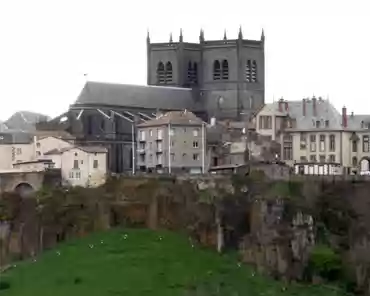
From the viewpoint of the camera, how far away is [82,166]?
59.9 m

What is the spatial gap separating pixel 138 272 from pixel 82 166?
16216 millimetres

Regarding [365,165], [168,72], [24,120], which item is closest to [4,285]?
[365,165]

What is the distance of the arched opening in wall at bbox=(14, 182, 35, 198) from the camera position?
5520cm

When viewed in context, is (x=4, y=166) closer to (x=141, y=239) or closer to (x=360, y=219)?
(x=141, y=239)

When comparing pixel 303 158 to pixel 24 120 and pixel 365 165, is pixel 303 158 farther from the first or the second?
pixel 24 120

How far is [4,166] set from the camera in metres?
65.2

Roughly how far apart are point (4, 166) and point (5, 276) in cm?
1923

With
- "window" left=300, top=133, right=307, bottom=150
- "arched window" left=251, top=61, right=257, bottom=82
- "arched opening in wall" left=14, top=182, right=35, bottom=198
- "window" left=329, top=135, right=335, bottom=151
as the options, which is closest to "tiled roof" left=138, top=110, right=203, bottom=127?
"window" left=300, top=133, right=307, bottom=150

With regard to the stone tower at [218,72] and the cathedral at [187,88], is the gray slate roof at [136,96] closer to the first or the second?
the cathedral at [187,88]

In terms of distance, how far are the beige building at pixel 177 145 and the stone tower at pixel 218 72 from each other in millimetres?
9920

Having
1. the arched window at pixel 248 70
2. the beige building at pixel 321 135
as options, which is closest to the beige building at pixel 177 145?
the beige building at pixel 321 135

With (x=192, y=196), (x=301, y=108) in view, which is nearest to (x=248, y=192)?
(x=192, y=196)

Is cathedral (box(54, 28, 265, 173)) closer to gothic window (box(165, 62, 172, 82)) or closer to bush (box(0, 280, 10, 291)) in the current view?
gothic window (box(165, 62, 172, 82))

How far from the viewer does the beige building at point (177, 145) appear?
64.6m
